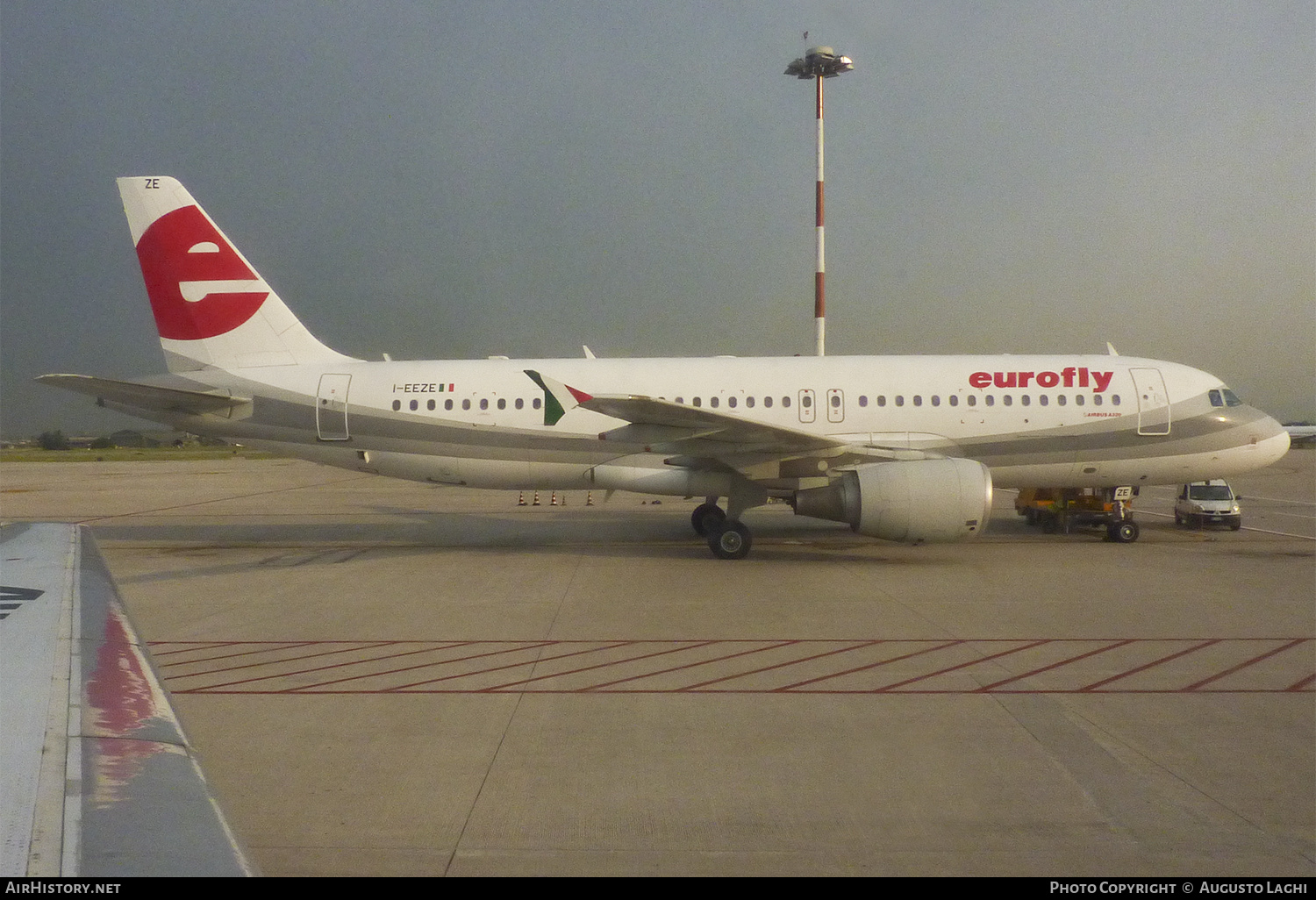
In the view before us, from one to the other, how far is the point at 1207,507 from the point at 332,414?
17.3 meters

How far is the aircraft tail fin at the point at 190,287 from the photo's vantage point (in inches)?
642

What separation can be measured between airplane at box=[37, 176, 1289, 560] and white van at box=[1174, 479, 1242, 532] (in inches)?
111

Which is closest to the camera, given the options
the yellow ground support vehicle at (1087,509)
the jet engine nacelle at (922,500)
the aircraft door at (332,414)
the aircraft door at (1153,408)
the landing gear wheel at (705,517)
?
the jet engine nacelle at (922,500)

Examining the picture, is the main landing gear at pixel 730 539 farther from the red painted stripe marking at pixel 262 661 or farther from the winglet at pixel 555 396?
the red painted stripe marking at pixel 262 661

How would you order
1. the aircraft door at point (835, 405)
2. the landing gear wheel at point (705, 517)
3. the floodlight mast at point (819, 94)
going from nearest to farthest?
the aircraft door at point (835, 405), the landing gear wheel at point (705, 517), the floodlight mast at point (819, 94)

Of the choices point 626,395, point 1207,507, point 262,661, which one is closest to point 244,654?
point 262,661

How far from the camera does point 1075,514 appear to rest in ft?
56.2

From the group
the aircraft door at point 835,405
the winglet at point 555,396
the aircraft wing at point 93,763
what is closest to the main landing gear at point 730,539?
the aircraft door at point 835,405

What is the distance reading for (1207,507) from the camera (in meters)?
18.4

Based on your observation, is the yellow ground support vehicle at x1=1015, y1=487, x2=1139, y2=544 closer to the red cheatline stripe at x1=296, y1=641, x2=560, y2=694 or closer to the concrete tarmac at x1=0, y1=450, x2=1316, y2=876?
the concrete tarmac at x1=0, y1=450, x2=1316, y2=876

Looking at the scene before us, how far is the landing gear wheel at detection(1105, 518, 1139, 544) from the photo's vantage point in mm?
16125

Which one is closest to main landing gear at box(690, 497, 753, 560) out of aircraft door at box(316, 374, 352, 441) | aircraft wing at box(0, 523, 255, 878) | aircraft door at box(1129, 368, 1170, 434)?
aircraft door at box(316, 374, 352, 441)

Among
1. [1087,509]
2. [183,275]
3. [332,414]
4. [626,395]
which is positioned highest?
[183,275]

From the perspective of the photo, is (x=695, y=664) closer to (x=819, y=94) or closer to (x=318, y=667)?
(x=318, y=667)
